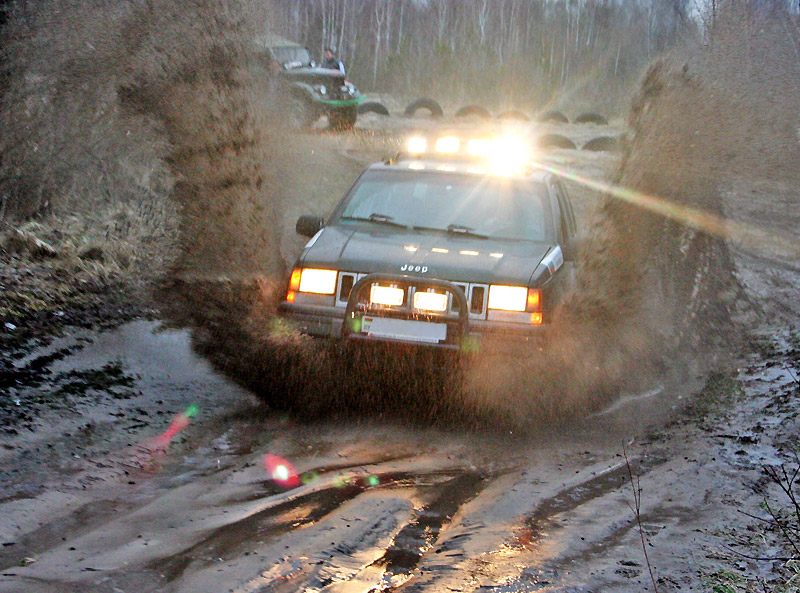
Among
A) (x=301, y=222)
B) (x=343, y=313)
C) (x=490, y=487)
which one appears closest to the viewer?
(x=490, y=487)

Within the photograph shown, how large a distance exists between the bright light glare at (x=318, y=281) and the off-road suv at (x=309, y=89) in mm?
11301

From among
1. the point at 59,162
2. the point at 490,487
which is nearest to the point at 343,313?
the point at 490,487

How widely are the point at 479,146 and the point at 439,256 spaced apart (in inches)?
79.6

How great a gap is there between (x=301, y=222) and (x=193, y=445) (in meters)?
2.13

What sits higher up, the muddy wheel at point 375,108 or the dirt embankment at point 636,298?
the muddy wheel at point 375,108

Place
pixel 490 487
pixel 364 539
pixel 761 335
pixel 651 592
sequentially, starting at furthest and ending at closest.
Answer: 1. pixel 761 335
2. pixel 490 487
3. pixel 364 539
4. pixel 651 592

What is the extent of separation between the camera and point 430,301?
18.2 ft

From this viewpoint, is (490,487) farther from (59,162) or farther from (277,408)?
(59,162)

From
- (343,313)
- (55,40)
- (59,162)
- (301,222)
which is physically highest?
(55,40)

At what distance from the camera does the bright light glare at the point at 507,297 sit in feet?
18.3

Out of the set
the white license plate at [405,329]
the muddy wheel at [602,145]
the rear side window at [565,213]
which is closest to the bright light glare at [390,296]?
the white license plate at [405,329]

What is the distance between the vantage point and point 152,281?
327 inches

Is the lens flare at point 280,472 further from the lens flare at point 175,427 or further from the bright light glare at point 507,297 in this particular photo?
the bright light glare at point 507,297

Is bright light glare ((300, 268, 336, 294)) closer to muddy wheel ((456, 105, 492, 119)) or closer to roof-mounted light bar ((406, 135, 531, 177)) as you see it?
roof-mounted light bar ((406, 135, 531, 177))
